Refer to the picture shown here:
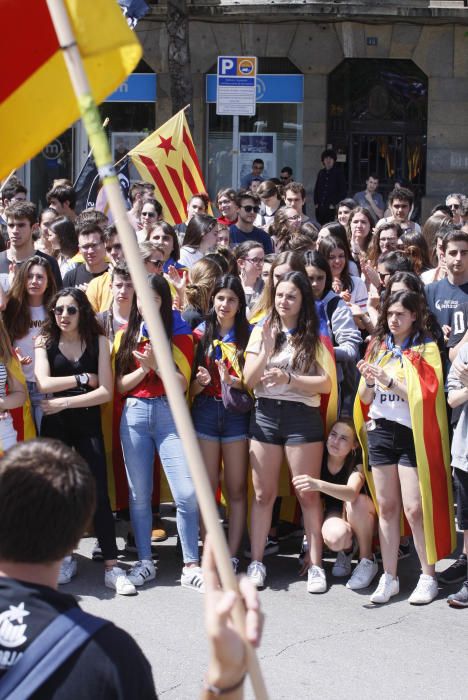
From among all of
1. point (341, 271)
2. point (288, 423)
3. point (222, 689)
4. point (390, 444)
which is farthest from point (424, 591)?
point (222, 689)

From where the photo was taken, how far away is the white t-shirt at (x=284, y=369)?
6523 millimetres

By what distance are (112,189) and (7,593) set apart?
0.86 m

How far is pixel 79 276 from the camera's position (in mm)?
8086

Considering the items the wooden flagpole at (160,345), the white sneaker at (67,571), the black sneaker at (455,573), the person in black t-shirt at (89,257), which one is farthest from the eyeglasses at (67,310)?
the wooden flagpole at (160,345)

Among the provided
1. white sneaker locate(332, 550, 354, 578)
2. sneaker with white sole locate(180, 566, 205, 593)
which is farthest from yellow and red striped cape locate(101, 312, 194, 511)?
white sneaker locate(332, 550, 354, 578)

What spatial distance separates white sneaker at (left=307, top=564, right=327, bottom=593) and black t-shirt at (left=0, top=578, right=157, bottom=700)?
4.27 m

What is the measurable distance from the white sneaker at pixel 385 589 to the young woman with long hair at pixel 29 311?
7.23 ft


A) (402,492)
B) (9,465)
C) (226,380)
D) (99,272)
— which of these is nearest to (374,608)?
(402,492)

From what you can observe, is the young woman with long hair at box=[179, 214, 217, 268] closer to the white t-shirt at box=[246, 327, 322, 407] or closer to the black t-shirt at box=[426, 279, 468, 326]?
the black t-shirt at box=[426, 279, 468, 326]

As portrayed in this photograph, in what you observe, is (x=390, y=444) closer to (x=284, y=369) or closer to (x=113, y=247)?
(x=284, y=369)

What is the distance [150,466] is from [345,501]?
1.16m

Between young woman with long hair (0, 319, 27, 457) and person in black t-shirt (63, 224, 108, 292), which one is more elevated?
person in black t-shirt (63, 224, 108, 292)

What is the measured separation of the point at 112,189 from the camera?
2.41m

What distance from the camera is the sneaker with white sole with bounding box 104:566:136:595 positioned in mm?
6383
